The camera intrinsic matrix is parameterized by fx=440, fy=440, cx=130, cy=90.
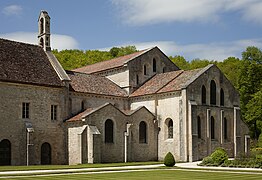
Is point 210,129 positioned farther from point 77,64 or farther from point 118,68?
point 77,64

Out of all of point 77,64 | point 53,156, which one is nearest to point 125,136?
point 53,156

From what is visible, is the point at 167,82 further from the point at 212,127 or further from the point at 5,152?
the point at 5,152

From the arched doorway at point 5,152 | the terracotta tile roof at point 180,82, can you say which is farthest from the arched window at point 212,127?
the arched doorway at point 5,152

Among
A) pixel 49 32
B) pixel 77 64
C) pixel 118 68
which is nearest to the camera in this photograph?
pixel 49 32

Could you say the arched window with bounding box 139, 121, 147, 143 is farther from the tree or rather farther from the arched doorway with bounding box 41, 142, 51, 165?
the tree

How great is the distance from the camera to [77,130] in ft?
146

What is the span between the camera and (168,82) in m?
52.0

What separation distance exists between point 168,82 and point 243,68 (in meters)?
32.9

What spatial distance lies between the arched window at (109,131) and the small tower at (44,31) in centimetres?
1196

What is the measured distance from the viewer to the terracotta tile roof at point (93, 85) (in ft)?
163

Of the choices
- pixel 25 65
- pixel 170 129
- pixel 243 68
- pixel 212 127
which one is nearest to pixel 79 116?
pixel 25 65

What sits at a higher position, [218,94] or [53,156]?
[218,94]

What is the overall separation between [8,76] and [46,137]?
24.0 feet

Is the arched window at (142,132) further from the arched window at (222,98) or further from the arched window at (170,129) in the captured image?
the arched window at (222,98)
